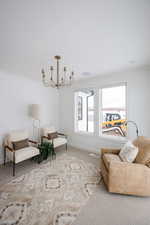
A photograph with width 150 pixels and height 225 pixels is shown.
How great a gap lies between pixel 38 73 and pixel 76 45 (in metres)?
1.77

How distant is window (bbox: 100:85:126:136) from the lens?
11.0 feet

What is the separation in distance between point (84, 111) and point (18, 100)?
250 centimetres

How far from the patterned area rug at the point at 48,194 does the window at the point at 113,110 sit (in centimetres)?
149

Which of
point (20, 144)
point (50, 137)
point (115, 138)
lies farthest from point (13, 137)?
point (115, 138)

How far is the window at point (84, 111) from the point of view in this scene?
409cm

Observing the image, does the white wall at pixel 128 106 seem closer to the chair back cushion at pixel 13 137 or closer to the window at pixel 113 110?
the window at pixel 113 110

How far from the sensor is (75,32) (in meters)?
1.57

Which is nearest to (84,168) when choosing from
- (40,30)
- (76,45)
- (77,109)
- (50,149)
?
(50,149)

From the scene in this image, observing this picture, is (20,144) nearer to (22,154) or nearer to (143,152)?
(22,154)

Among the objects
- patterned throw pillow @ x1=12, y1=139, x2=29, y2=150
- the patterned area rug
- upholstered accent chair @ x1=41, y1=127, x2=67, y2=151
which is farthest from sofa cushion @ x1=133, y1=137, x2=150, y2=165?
patterned throw pillow @ x1=12, y1=139, x2=29, y2=150

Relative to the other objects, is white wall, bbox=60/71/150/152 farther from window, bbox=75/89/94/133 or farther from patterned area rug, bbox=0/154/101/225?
patterned area rug, bbox=0/154/101/225

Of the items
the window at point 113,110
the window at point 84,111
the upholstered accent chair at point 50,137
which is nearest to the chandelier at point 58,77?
the window at point 84,111

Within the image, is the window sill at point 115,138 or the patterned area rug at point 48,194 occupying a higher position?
the window sill at point 115,138

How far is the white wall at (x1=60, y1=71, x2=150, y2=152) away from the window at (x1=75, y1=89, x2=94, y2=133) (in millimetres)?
222
